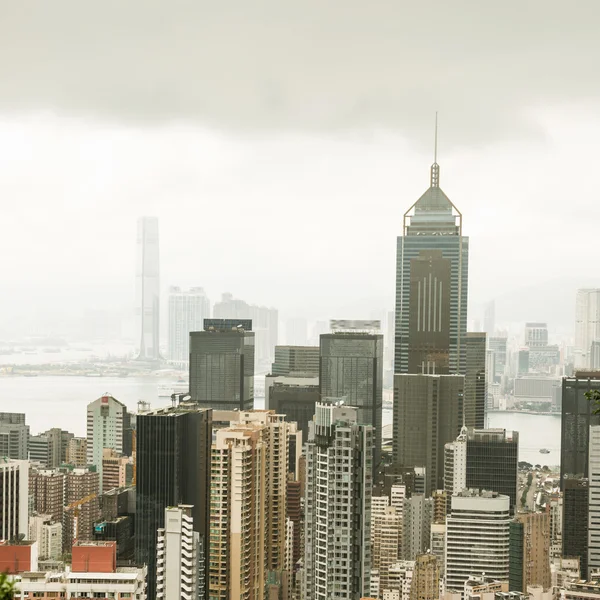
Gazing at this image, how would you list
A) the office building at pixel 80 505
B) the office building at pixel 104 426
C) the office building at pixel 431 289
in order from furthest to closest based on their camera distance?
the office building at pixel 431 289 → the office building at pixel 104 426 → the office building at pixel 80 505

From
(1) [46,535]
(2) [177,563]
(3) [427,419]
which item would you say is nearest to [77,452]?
(1) [46,535]

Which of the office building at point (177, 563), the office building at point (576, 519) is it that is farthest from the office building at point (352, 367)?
the office building at point (177, 563)

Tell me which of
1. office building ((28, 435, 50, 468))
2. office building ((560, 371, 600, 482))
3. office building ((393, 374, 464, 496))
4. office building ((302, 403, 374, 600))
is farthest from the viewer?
office building ((393, 374, 464, 496))

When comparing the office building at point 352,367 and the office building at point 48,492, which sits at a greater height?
the office building at point 352,367

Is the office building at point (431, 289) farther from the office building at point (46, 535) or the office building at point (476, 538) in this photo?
the office building at point (46, 535)

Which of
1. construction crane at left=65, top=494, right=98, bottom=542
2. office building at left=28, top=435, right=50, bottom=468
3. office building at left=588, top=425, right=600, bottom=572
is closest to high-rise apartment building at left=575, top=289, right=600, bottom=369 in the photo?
office building at left=588, top=425, right=600, bottom=572

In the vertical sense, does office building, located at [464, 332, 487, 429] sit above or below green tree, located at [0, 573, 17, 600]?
below

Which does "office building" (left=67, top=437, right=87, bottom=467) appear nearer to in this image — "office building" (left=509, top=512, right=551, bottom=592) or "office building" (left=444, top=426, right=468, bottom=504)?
"office building" (left=444, top=426, right=468, bottom=504)
